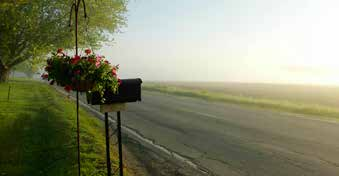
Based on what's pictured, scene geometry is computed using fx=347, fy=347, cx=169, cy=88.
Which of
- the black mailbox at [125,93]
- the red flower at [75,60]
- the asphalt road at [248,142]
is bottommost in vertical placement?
the asphalt road at [248,142]

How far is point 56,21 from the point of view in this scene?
27.6 m

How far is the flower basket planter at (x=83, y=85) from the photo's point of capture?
5.61 metres

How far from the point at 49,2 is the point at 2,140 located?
17919 mm

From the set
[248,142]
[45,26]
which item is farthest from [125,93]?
[45,26]

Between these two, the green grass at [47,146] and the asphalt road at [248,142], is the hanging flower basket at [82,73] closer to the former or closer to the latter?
the green grass at [47,146]

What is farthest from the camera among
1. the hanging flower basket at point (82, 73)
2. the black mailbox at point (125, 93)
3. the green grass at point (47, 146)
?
the green grass at point (47, 146)

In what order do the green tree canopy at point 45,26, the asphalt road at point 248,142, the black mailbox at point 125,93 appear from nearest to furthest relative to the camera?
the black mailbox at point 125,93, the asphalt road at point 248,142, the green tree canopy at point 45,26

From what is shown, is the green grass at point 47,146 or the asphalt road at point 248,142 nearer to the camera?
the green grass at point 47,146

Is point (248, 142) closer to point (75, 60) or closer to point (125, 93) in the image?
point (125, 93)

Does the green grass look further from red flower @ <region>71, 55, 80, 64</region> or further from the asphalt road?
red flower @ <region>71, 55, 80, 64</region>

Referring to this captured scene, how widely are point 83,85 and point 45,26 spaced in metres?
23.4

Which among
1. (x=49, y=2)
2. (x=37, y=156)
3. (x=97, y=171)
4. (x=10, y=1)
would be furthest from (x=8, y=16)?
(x=97, y=171)

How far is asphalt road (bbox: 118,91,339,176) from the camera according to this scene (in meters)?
8.43

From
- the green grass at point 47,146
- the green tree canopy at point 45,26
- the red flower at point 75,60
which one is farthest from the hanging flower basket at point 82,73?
the green tree canopy at point 45,26
